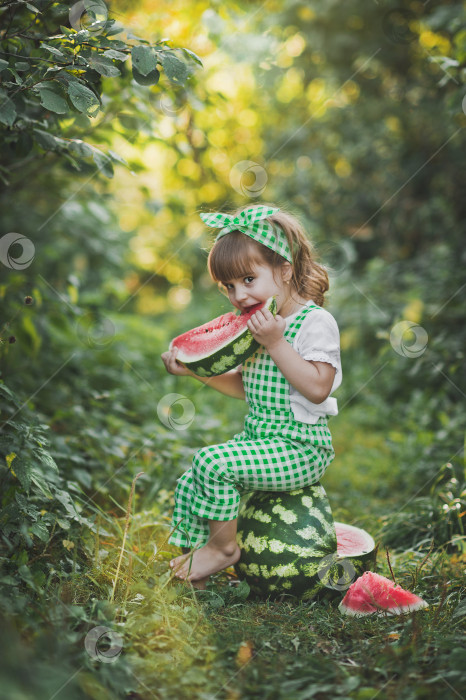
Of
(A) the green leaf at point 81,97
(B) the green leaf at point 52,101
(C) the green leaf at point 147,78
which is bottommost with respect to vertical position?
(B) the green leaf at point 52,101

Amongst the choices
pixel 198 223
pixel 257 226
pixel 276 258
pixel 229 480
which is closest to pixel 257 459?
pixel 229 480

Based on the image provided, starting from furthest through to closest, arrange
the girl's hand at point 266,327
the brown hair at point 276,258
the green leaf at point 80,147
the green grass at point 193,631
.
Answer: the green leaf at point 80,147 < the brown hair at point 276,258 < the girl's hand at point 266,327 < the green grass at point 193,631

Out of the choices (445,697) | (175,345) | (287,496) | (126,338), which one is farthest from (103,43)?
(126,338)

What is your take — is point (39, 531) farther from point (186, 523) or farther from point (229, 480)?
Result: point (229, 480)

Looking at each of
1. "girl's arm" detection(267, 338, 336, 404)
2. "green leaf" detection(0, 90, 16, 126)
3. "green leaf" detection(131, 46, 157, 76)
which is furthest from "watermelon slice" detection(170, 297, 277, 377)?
"green leaf" detection(0, 90, 16, 126)

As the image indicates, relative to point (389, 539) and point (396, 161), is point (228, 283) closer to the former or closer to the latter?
point (389, 539)

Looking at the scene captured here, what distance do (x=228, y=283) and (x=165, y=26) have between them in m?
2.63

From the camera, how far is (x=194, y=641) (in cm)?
186

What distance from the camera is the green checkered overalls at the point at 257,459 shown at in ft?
7.32

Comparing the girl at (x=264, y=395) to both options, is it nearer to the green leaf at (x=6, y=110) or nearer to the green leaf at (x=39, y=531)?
the green leaf at (x=39, y=531)

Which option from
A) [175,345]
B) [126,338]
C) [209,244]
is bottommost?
[126,338]

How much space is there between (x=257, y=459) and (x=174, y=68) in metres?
1.40

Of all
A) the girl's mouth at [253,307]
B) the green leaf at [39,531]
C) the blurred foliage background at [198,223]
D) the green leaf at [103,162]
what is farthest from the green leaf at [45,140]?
the green leaf at [39,531]

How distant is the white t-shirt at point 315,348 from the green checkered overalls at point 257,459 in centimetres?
3
